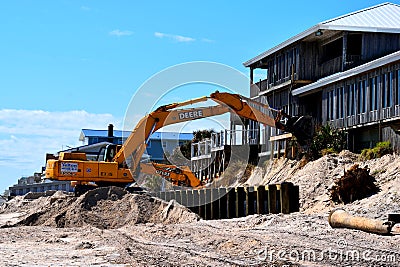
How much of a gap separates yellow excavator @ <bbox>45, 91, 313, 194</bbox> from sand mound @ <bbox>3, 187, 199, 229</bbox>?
142 centimetres

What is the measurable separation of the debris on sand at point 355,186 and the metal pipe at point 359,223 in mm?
6074

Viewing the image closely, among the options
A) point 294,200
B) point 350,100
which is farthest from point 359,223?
point 350,100

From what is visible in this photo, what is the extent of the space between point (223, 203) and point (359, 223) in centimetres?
1150

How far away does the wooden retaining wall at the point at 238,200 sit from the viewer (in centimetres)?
2273

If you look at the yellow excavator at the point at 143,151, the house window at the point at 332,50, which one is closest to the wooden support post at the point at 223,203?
the yellow excavator at the point at 143,151

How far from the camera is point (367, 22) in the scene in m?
37.3

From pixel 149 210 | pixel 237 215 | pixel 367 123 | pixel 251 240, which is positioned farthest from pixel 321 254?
pixel 367 123

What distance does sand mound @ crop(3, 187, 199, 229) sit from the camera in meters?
26.7

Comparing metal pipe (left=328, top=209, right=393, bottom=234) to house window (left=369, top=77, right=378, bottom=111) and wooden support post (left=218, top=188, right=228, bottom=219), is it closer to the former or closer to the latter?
wooden support post (left=218, top=188, right=228, bottom=219)

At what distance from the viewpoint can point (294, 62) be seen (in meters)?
42.3

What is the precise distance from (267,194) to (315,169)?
6.06m

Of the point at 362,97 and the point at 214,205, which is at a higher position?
the point at 362,97

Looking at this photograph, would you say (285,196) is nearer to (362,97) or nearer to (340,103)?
(362,97)

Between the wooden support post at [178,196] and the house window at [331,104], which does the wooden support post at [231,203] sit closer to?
the wooden support post at [178,196]
